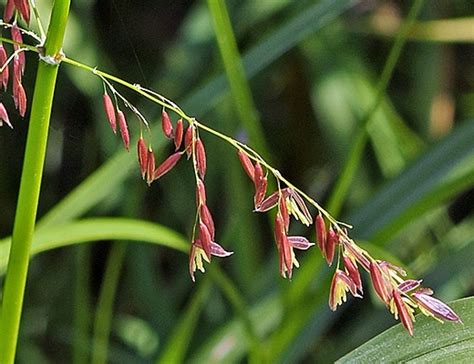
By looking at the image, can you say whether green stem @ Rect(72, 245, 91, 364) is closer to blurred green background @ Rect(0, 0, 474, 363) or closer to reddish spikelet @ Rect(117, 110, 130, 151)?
blurred green background @ Rect(0, 0, 474, 363)

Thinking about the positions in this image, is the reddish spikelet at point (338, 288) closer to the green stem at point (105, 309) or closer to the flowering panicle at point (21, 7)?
the flowering panicle at point (21, 7)

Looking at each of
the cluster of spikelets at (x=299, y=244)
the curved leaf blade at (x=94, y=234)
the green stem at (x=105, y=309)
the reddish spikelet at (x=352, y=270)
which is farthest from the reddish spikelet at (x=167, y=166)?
the green stem at (x=105, y=309)

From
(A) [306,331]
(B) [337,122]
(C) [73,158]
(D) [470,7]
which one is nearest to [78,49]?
(C) [73,158]

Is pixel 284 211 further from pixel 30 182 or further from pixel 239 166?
pixel 239 166

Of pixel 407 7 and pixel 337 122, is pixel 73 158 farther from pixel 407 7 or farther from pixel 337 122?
pixel 407 7

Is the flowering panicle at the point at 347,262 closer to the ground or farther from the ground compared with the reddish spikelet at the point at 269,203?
closer to the ground

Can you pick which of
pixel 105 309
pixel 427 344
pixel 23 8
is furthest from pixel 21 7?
pixel 105 309
